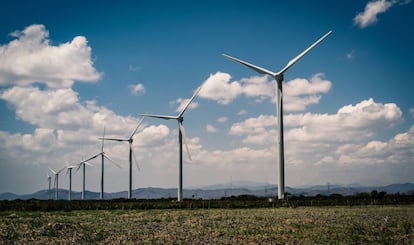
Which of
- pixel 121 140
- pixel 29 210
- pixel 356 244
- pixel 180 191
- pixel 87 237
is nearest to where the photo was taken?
pixel 356 244

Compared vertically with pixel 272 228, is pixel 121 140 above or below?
above

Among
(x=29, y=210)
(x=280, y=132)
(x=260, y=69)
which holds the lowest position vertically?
(x=29, y=210)

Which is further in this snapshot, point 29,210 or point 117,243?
point 29,210

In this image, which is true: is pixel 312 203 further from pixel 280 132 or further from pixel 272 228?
pixel 272 228

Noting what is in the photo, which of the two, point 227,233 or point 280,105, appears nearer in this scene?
point 227,233

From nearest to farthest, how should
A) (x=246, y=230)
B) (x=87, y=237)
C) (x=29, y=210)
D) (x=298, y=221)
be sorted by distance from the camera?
1. (x=87, y=237)
2. (x=246, y=230)
3. (x=298, y=221)
4. (x=29, y=210)

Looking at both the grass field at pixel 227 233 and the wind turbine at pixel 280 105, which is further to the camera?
the wind turbine at pixel 280 105

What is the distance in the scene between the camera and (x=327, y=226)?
40.4 m

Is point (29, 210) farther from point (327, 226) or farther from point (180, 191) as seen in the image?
point (327, 226)

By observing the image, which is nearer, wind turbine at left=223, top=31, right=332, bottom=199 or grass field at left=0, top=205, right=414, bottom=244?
grass field at left=0, top=205, right=414, bottom=244

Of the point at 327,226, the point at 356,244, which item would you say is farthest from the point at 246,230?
the point at 356,244

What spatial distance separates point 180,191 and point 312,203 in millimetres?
32120

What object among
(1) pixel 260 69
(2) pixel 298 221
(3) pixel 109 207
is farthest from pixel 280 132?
(2) pixel 298 221

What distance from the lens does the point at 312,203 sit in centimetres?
8475
